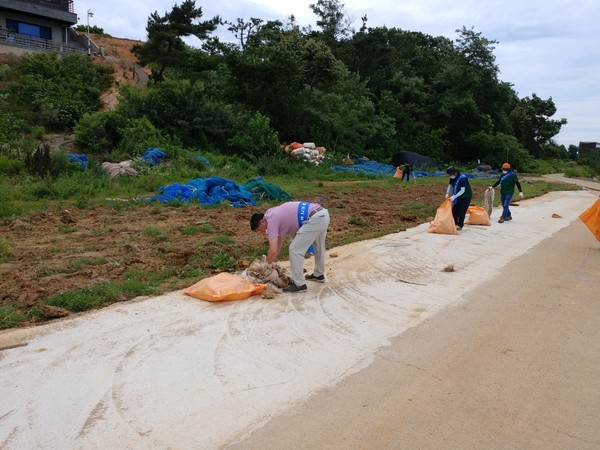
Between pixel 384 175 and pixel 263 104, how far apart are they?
27.9ft

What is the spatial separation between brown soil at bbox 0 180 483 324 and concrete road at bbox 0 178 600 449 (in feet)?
4.44

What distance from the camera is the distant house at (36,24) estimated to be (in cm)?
3453

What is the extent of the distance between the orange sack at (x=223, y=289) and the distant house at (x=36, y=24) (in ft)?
111

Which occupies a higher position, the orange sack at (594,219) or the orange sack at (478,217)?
the orange sack at (594,219)

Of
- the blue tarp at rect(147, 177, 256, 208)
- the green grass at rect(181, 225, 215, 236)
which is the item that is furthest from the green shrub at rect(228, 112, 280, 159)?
the green grass at rect(181, 225, 215, 236)

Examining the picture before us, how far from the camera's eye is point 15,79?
94.8 feet

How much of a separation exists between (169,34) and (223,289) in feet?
101

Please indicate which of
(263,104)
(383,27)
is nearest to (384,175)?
(263,104)

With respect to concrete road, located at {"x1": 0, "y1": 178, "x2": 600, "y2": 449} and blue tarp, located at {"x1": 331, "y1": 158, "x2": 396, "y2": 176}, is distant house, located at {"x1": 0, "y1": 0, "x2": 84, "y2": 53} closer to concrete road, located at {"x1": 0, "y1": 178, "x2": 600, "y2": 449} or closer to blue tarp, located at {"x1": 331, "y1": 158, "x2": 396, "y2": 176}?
blue tarp, located at {"x1": 331, "y1": 158, "x2": 396, "y2": 176}

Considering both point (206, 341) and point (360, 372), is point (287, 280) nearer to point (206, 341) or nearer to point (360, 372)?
point (206, 341)

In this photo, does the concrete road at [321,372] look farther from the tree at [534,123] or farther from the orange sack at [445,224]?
the tree at [534,123]

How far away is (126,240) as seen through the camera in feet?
29.6

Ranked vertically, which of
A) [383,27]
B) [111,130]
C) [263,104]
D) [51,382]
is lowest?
[51,382]

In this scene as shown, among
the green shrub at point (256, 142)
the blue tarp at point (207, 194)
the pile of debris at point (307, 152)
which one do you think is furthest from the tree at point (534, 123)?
the blue tarp at point (207, 194)
